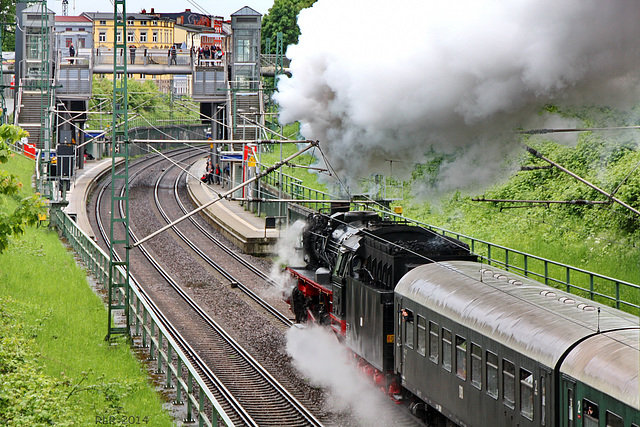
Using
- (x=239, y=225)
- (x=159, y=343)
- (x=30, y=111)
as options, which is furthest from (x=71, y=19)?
(x=159, y=343)

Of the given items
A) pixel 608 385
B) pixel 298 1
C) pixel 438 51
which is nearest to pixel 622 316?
pixel 608 385

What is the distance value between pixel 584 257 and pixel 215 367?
449 inches

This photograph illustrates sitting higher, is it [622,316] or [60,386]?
[622,316]

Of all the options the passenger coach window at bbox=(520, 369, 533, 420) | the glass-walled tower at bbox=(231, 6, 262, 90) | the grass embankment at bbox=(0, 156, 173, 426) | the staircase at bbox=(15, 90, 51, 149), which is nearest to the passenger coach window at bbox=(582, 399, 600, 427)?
the passenger coach window at bbox=(520, 369, 533, 420)

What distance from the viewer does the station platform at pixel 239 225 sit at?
3659 centimetres

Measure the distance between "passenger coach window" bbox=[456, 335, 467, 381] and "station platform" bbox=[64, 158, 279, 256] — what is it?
52.1 ft

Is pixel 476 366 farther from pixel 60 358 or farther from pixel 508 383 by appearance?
pixel 60 358

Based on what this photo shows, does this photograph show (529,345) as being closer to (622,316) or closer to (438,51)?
(622,316)

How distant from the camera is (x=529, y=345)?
11.2m

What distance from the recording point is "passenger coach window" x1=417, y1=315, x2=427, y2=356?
14.5 meters

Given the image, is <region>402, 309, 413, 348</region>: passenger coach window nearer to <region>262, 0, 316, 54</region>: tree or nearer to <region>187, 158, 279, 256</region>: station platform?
<region>187, 158, 279, 256</region>: station platform

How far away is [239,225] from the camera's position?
40.1 meters

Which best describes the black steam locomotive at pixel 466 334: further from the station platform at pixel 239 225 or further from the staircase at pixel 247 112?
the staircase at pixel 247 112

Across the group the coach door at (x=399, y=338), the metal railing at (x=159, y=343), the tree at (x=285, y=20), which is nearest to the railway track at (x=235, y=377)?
the metal railing at (x=159, y=343)
